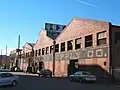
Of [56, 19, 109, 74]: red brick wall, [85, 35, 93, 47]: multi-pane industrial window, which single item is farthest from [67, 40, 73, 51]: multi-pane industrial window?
[85, 35, 93, 47]: multi-pane industrial window

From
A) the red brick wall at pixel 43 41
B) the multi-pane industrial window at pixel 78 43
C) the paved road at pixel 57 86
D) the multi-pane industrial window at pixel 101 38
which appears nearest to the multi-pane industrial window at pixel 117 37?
the multi-pane industrial window at pixel 101 38

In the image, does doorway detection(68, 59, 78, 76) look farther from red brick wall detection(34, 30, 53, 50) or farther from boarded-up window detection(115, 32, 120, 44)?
red brick wall detection(34, 30, 53, 50)

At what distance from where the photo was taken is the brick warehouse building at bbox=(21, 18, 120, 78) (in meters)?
41.9

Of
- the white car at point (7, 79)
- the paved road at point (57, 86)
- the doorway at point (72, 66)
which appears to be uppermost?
the doorway at point (72, 66)

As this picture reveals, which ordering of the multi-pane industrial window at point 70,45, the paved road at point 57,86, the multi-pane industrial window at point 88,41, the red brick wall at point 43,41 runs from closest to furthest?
1. the paved road at point 57,86
2. the multi-pane industrial window at point 88,41
3. the multi-pane industrial window at point 70,45
4. the red brick wall at point 43,41

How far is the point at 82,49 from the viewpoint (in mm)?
50031

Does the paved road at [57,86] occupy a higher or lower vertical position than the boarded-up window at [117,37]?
lower

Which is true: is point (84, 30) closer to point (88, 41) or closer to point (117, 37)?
point (88, 41)

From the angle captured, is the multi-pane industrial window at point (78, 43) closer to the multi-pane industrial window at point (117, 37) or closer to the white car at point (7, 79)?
the multi-pane industrial window at point (117, 37)

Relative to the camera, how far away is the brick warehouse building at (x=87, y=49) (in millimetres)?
41903

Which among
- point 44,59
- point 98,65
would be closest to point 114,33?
point 98,65

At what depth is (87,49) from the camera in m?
48.2

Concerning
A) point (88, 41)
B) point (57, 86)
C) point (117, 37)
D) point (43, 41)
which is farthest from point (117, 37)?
point (43, 41)

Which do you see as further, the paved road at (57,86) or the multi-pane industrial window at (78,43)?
the multi-pane industrial window at (78,43)
